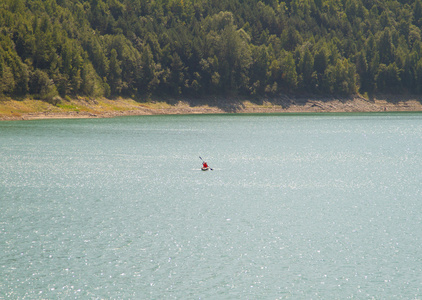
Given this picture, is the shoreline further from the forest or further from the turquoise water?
the turquoise water

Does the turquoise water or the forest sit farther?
the forest

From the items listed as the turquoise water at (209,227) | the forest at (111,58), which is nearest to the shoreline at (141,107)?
the forest at (111,58)

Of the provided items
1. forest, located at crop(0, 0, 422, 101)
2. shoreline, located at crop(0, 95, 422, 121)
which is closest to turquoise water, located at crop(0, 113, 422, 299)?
shoreline, located at crop(0, 95, 422, 121)

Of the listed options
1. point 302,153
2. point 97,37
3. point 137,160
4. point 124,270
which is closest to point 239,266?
Result: point 124,270

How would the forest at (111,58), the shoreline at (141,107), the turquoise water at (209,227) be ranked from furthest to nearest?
the forest at (111,58)
the shoreline at (141,107)
the turquoise water at (209,227)

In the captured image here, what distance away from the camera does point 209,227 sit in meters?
29.8

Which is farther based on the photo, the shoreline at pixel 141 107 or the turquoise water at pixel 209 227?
the shoreline at pixel 141 107

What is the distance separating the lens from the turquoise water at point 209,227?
2122cm

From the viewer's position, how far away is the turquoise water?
2122 centimetres

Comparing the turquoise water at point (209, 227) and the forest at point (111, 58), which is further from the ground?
the forest at point (111, 58)

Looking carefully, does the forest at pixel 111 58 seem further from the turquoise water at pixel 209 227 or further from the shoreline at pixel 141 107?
the turquoise water at pixel 209 227

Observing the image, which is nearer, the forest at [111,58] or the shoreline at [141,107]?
the shoreline at [141,107]

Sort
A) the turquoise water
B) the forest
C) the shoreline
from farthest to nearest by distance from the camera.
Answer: the forest, the shoreline, the turquoise water

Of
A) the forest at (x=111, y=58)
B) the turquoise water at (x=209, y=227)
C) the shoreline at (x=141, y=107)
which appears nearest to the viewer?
the turquoise water at (x=209, y=227)
